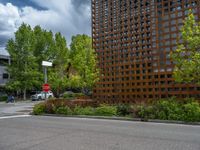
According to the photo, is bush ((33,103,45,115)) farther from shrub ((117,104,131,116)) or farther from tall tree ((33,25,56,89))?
tall tree ((33,25,56,89))

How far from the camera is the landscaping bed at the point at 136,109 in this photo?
13.1 m

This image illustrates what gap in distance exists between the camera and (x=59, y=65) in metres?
44.6

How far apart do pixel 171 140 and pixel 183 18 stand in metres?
8.81

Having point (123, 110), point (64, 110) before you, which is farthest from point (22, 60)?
point (123, 110)

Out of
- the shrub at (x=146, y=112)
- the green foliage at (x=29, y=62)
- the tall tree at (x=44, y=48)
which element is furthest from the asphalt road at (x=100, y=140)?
the tall tree at (x=44, y=48)

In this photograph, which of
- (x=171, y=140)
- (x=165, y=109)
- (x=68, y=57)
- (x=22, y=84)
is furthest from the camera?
(x=68, y=57)

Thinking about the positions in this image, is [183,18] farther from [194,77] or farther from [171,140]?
[171,140]

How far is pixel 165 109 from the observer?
13805mm

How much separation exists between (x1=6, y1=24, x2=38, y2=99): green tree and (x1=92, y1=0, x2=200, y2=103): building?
2592 centimetres

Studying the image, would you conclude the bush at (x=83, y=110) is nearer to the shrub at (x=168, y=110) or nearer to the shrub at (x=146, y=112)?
the shrub at (x=146, y=112)

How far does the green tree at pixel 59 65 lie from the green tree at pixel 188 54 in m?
26.7

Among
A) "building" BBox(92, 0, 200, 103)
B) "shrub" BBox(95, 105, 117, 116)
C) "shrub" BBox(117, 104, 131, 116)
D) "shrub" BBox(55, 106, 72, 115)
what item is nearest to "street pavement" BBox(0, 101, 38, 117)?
"shrub" BBox(55, 106, 72, 115)

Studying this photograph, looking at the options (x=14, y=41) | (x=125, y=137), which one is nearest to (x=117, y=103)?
(x=125, y=137)

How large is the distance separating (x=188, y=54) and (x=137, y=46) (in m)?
3.23
